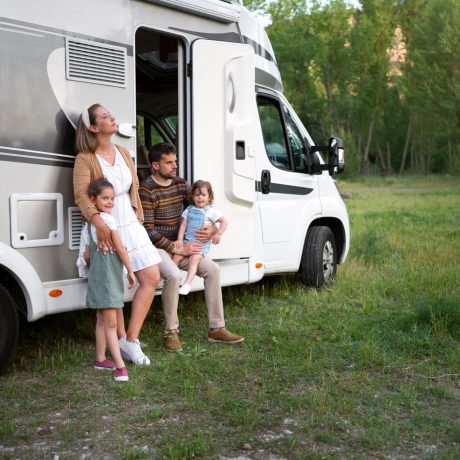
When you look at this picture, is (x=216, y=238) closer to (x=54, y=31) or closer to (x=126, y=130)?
(x=126, y=130)

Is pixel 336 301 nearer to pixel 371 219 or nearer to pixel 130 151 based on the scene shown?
pixel 130 151

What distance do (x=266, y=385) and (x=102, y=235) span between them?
4.52 feet

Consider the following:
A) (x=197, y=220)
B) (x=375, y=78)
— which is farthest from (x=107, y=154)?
(x=375, y=78)

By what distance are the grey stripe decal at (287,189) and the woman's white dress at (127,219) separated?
173cm

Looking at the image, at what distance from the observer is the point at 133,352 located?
16.3ft

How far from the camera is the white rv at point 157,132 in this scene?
4.50m

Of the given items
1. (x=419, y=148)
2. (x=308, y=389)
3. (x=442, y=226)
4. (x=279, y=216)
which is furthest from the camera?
(x=419, y=148)

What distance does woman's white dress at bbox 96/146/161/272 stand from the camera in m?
4.85

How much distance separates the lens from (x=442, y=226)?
12.9 metres

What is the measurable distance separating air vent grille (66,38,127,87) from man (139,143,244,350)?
2.01 ft

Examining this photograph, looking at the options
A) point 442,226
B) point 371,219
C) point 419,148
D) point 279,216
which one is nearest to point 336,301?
point 279,216

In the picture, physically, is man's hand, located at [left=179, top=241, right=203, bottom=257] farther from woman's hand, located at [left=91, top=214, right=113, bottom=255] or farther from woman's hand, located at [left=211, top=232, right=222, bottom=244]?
woman's hand, located at [left=91, top=214, right=113, bottom=255]

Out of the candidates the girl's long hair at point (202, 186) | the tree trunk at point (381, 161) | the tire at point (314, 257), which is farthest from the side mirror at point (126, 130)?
the tree trunk at point (381, 161)

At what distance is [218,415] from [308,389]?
692mm
